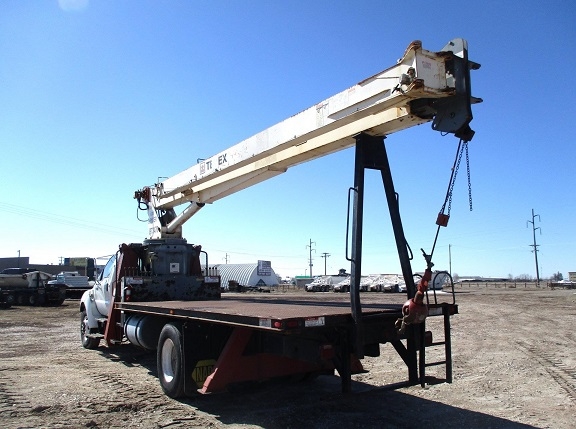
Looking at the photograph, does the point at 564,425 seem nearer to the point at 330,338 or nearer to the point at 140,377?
the point at 330,338

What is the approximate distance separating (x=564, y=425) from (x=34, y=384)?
7917 millimetres

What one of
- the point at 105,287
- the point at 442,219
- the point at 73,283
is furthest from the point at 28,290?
the point at 442,219

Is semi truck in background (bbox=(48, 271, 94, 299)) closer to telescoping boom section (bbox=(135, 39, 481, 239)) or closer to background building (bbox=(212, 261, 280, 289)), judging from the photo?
telescoping boom section (bbox=(135, 39, 481, 239))

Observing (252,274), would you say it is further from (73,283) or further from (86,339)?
(86,339)

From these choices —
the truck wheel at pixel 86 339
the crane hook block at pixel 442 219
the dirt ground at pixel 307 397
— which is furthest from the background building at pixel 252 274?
the crane hook block at pixel 442 219

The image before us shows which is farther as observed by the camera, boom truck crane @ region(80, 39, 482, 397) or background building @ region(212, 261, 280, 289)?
background building @ region(212, 261, 280, 289)

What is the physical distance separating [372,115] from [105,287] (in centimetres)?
819

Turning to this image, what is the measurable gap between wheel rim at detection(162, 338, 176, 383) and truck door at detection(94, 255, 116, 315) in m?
4.12

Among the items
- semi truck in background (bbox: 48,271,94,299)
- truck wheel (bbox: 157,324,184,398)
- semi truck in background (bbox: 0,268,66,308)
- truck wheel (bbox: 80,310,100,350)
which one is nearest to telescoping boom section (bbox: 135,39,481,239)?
truck wheel (bbox: 157,324,184,398)

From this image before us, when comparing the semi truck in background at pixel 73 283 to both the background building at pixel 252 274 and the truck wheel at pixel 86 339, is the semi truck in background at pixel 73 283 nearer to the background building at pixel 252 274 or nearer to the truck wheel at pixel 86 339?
the truck wheel at pixel 86 339

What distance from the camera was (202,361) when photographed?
24.0 feet

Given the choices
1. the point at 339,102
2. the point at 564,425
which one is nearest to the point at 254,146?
the point at 339,102

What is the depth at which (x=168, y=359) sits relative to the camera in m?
7.83

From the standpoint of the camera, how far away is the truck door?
1166cm
